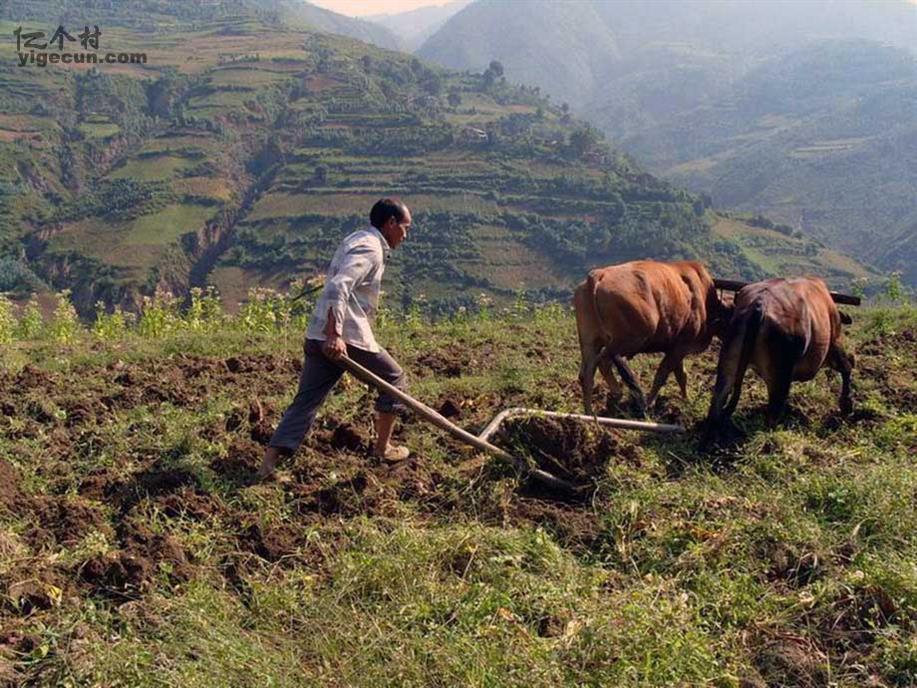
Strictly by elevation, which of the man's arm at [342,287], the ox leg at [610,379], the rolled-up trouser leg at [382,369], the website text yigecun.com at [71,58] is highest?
the website text yigecun.com at [71,58]

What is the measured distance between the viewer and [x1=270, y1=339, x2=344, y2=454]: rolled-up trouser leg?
5.76 metres

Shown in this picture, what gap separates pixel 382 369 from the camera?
5988 millimetres

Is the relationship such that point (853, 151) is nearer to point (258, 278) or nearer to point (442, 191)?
point (442, 191)

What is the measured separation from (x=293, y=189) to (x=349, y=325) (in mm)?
78284

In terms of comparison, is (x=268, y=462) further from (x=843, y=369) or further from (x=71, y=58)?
(x=71, y=58)

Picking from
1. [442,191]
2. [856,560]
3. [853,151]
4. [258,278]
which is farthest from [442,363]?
[853,151]

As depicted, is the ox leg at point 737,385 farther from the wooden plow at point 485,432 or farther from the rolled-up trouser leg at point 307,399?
the rolled-up trouser leg at point 307,399

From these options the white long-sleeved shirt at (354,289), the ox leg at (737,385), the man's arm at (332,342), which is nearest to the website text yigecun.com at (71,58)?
the white long-sleeved shirt at (354,289)

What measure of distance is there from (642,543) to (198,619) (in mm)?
2653

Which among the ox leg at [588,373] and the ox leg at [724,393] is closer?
the ox leg at [724,393]

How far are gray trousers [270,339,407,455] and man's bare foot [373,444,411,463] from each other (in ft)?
1.34

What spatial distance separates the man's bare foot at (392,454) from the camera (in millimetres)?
6176

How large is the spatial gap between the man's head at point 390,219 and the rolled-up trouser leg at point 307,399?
3.21 ft

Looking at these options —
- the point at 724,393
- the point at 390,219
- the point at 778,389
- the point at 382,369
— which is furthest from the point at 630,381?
the point at 390,219
